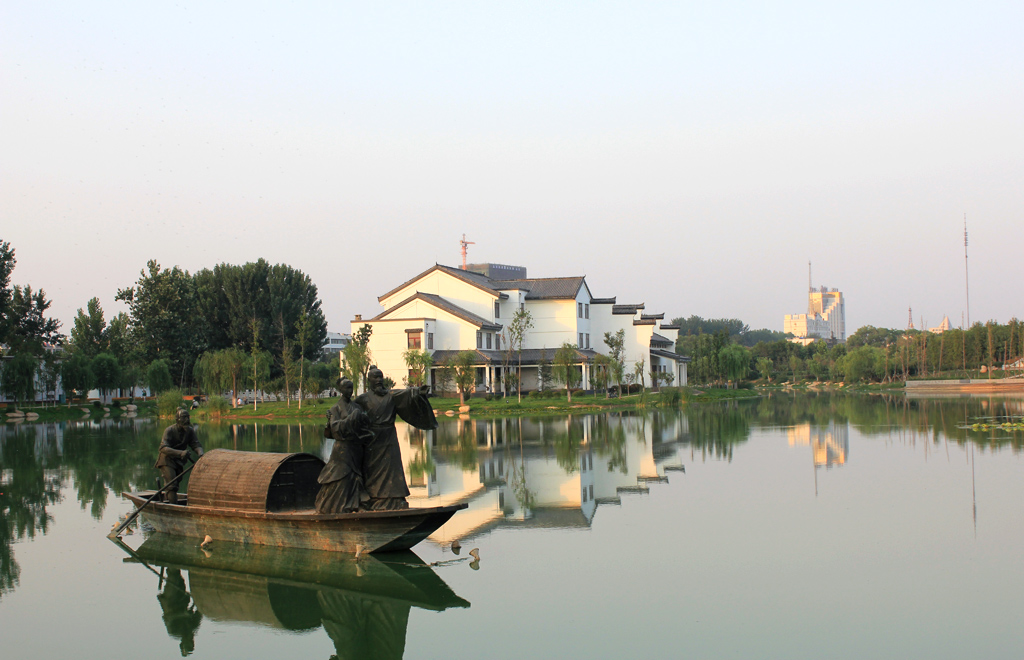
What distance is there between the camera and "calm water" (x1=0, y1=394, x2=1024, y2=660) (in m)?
6.64

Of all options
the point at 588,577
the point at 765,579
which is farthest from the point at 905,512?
the point at 588,577

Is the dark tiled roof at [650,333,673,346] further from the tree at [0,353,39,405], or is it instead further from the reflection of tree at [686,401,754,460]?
the tree at [0,353,39,405]

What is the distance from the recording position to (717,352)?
56031mm

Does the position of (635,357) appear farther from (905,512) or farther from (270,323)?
(905,512)

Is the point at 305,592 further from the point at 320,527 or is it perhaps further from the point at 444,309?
the point at 444,309

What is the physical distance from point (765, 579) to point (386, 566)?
3893 mm

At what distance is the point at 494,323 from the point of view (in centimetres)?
4806

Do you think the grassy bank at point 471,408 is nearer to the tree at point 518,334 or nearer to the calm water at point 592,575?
the tree at point 518,334

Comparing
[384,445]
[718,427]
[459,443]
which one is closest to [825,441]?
[718,427]

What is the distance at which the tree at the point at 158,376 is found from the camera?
46.1 m

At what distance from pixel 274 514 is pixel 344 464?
1.08m

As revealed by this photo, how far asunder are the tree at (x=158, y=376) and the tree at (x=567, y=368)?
72.0 feet

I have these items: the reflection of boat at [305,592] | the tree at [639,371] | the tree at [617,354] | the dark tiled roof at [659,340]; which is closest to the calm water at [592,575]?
the reflection of boat at [305,592]

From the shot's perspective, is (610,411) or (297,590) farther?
(610,411)
